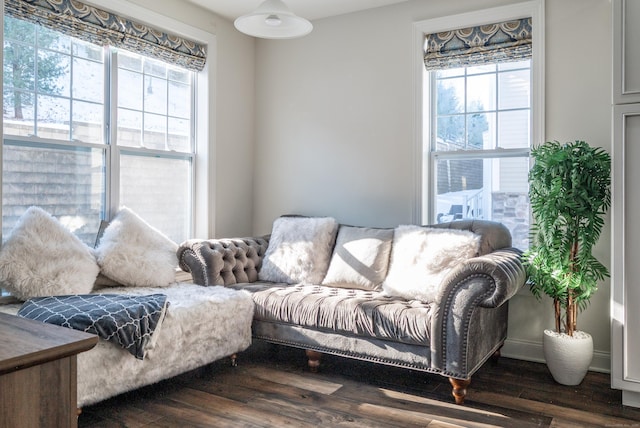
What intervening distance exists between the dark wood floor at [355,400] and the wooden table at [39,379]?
1487mm

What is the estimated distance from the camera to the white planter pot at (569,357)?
3.09m

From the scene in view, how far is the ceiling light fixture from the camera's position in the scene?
2.67 m

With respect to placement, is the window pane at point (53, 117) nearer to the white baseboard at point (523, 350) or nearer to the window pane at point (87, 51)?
the window pane at point (87, 51)

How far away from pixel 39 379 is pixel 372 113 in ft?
11.4

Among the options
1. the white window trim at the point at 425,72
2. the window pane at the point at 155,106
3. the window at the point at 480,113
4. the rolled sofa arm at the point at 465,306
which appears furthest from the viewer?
the window pane at the point at 155,106

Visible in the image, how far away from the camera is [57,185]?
11.1ft

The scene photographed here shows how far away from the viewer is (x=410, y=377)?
3.29 meters

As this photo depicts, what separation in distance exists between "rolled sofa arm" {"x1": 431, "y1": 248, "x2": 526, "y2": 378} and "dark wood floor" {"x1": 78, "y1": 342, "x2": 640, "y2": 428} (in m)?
0.26

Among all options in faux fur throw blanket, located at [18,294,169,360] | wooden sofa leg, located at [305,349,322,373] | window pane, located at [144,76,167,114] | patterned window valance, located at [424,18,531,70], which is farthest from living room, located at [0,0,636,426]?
faux fur throw blanket, located at [18,294,169,360]

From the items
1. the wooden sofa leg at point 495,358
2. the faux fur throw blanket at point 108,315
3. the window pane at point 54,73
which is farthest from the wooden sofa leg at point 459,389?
the window pane at point 54,73

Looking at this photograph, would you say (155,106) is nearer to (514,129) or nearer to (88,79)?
(88,79)

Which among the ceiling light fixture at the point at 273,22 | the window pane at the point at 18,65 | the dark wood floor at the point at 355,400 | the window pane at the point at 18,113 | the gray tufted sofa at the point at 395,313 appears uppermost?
the ceiling light fixture at the point at 273,22

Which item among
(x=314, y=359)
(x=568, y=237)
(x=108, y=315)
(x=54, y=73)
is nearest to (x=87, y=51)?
(x=54, y=73)

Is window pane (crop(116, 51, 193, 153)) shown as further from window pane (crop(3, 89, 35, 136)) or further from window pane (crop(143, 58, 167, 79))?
window pane (crop(3, 89, 35, 136))
